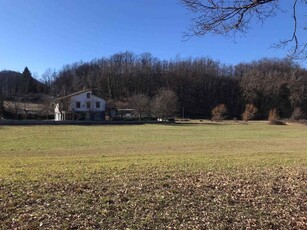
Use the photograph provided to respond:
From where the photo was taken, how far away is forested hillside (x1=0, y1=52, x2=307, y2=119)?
148 metres

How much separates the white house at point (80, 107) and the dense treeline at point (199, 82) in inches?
1698

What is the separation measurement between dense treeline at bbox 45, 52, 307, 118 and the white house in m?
43.1

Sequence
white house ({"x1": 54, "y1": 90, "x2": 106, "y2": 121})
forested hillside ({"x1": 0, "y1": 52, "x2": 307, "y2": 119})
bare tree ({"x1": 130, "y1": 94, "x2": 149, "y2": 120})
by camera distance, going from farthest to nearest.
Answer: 1. forested hillside ({"x1": 0, "y1": 52, "x2": 307, "y2": 119})
2. bare tree ({"x1": 130, "y1": 94, "x2": 149, "y2": 120})
3. white house ({"x1": 54, "y1": 90, "x2": 106, "y2": 121})

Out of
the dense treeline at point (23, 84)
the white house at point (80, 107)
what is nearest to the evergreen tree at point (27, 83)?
the dense treeline at point (23, 84)

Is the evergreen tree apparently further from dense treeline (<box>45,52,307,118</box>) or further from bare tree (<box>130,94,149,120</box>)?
bare tree (<box>130,94,149,120</box>)

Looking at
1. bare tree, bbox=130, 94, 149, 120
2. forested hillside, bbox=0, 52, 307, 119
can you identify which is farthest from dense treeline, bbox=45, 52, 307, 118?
bare tree, bbox=130, 94, 149, 120

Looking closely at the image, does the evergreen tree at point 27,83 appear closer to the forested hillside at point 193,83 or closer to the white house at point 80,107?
the forested hillside at point 193,83

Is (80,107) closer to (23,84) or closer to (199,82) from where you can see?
(23,84)

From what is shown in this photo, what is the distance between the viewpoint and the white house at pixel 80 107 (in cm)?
9550

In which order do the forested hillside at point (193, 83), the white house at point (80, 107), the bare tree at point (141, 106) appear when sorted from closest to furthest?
the white house at point (80, 107), the bare tree at point (141, 106), the forested hillside at point (193, 83)

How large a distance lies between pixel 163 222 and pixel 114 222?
0.75 metres

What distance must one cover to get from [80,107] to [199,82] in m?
78.3

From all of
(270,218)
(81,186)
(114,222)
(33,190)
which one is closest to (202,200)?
(270,218)

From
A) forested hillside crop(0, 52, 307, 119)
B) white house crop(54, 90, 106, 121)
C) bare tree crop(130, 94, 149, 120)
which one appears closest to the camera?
white house crop(54, 90, 106, 121)
